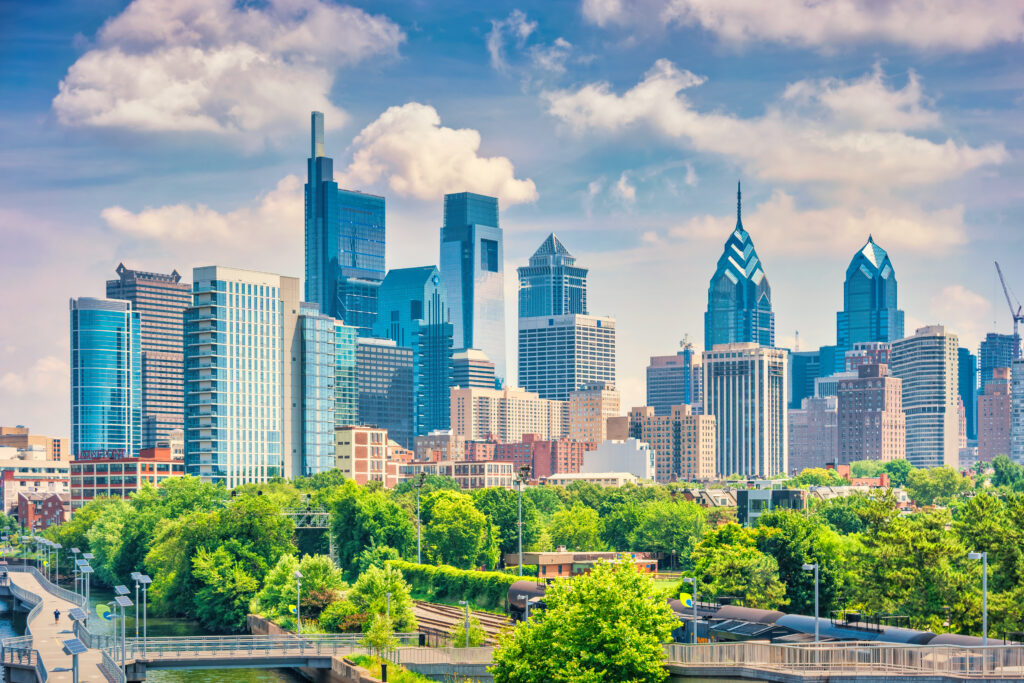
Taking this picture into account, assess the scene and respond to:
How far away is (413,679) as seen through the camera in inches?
3130

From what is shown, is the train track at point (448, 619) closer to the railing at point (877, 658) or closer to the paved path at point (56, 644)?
the paved path at point (56, 644)

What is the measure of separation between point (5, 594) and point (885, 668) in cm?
13567

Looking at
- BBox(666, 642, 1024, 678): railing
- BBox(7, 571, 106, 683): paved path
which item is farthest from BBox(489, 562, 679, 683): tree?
BBox(7, 571, 106, 683): paved path

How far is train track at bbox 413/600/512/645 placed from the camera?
102m

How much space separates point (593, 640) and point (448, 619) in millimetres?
53627

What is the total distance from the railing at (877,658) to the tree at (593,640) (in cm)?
282

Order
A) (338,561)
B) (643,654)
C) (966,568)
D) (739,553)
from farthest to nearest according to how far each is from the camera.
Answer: (338,561), (739,553), (966,568), (643,654)

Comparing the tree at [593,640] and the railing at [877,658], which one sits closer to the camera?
the railing at [877,658]

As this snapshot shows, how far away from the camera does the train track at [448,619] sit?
102250mm

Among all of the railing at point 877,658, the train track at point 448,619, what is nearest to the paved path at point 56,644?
the train track at point 448,619

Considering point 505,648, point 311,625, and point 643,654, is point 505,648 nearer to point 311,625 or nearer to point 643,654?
point 643,654

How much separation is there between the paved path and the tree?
97.9 ft

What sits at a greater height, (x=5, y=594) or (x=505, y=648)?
(x=505, y=648)

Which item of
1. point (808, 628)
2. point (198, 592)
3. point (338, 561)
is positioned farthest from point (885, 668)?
point (338, 561)
